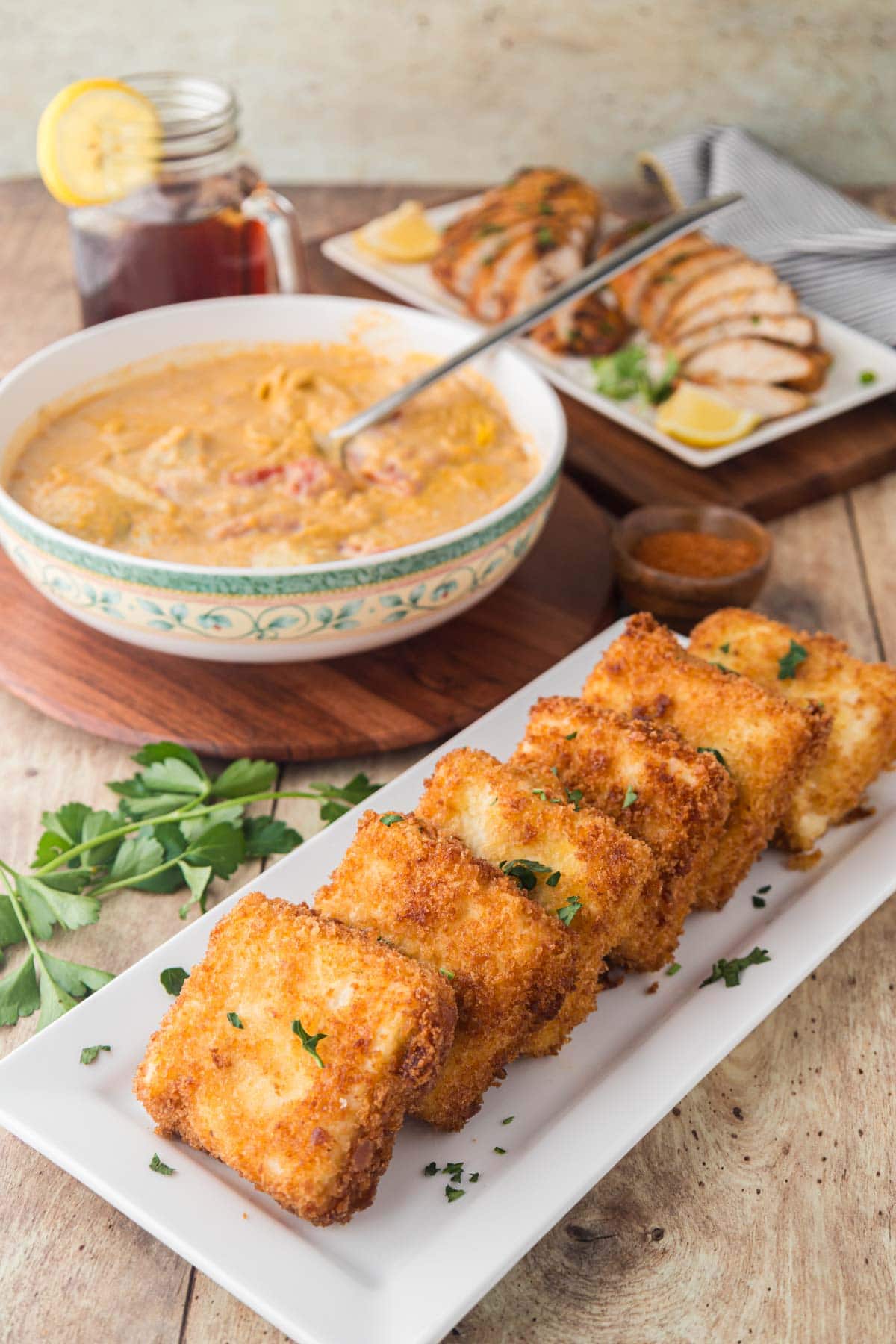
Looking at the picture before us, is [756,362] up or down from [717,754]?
down

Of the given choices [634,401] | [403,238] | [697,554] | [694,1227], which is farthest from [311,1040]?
[403,238]

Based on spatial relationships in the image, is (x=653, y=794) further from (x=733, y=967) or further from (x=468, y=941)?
(x=468, y=941)

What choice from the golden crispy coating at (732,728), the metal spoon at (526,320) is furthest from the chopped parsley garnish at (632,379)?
the golden crispy coating at (732,728)

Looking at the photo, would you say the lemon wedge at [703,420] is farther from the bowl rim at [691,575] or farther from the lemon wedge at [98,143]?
the lemon wedge at [98,143]

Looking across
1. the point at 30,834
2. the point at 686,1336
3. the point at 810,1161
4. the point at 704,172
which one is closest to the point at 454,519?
the point at 30,834

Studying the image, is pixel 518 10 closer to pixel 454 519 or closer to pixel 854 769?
pixel 454 519
